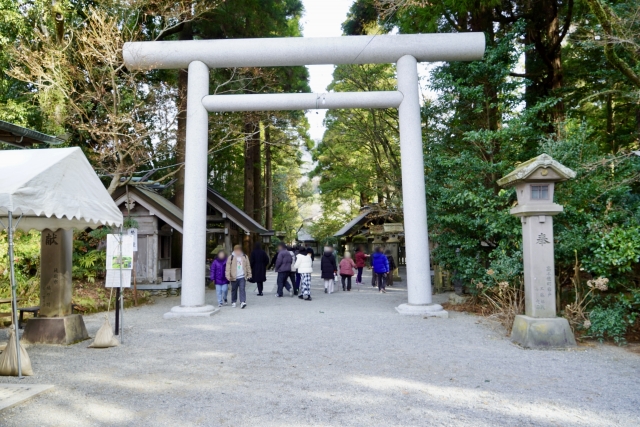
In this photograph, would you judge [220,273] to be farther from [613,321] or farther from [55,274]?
[613,321]

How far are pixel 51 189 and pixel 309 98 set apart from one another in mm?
6070

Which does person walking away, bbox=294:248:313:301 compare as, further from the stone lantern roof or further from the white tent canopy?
the stone lantern roof

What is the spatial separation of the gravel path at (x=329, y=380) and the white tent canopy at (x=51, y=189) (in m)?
1.91

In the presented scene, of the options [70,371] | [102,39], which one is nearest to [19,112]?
[102,39]

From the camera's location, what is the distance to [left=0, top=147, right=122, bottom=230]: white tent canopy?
16.7 ft

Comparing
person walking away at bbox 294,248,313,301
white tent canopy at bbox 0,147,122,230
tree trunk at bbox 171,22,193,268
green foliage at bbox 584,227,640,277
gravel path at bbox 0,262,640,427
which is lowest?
gravel path at bbox 0,262,640,427

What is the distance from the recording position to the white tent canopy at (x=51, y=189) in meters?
5.08

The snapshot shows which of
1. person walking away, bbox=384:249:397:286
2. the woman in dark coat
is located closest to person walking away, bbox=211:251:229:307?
the woman in dark coat

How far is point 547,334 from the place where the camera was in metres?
6.79

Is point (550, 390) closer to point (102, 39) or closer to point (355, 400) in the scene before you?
point (355, 400)

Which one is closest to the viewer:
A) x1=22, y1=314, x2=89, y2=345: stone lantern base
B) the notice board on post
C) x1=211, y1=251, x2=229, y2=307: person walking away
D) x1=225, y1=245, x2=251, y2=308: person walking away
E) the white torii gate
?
x1=22, y1=314, x2=89, y2=345: stone lantern base

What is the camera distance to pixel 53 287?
7.38m

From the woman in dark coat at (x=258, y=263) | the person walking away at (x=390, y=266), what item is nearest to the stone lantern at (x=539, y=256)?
the woman in dark coat at (x=258, y=263)

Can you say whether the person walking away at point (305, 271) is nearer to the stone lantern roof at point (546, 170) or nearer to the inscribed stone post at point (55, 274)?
the inscribed stone post at point (55, 274)
